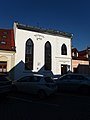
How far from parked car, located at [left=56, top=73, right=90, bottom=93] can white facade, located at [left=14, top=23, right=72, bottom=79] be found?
11370 millimetres

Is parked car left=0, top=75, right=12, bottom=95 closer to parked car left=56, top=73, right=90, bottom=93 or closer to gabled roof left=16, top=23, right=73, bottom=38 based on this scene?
parked car left=56, top=73, right=90, bottom=93

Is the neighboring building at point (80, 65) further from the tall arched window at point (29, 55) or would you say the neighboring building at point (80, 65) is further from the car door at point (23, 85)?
the car door at point (23, 85)

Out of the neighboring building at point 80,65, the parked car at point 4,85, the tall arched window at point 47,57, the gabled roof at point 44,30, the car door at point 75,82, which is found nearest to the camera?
the parked car at point 4,85

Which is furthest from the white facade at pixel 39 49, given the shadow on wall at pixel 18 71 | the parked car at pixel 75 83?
the parked car at pixel 75 83

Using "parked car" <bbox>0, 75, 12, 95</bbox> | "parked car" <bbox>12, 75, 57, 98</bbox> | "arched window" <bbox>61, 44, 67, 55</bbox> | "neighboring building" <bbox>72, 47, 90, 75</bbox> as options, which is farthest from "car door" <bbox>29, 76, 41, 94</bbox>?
"neighboring building" <bbox>72, 47, 90, 75</bbox>

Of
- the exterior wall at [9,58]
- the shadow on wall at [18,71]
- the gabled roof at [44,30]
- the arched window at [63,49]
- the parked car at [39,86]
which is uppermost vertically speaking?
the gabled roof at [44,30]

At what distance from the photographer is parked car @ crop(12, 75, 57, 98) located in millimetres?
12942

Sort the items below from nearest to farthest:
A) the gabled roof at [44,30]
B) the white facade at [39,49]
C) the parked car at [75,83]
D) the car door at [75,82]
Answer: the parked car at [75,83] → the car door at [75,82] → the white facade at [39,49] → the gabled roof at [44,30]

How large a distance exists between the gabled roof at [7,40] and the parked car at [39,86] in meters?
12.7

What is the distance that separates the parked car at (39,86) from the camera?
510 inches

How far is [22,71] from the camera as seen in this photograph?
26969 millimetres

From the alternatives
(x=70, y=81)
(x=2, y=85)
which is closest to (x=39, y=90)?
(x=2, y=85)

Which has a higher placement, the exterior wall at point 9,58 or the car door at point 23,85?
the exterior wall at point 9,58

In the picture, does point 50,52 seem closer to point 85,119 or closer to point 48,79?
point 48,79
